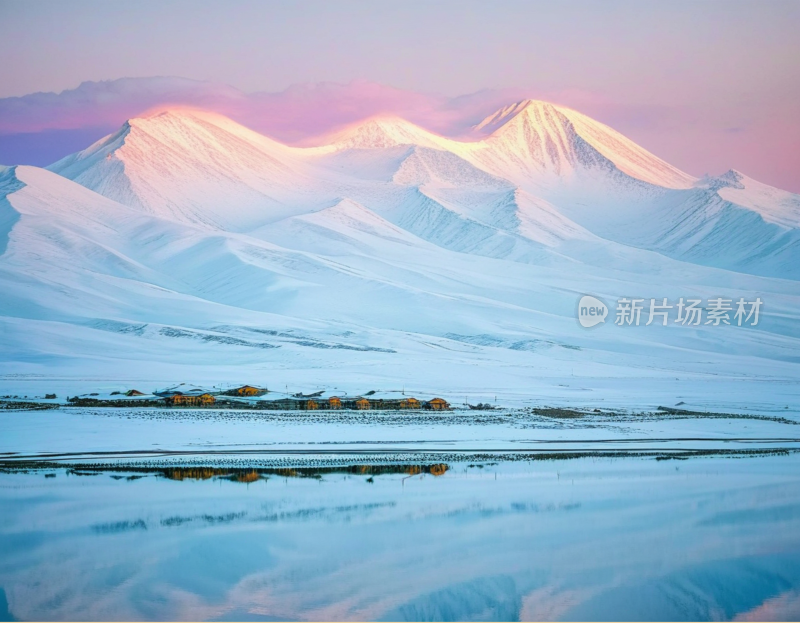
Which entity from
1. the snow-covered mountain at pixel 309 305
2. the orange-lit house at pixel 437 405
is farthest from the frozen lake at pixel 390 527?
the snow-covered mountain at pixel 309 305

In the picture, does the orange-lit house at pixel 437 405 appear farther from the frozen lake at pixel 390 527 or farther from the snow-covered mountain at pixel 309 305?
the snow-covered mountain at pixel 309 305

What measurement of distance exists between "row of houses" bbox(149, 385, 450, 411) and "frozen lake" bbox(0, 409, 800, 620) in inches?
594

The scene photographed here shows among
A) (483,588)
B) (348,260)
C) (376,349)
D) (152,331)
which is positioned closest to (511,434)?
(483,588)

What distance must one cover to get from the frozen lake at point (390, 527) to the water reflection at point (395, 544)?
79 mm

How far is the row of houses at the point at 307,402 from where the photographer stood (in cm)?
6197

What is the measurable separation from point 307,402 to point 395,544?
37.7 metres

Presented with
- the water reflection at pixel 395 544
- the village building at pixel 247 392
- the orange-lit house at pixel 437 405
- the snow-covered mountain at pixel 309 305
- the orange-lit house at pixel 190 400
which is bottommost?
the water reflection at pixel 395 544

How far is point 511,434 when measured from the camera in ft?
161

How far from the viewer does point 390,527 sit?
90.2 feet

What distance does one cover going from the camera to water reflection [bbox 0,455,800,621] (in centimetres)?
2106
